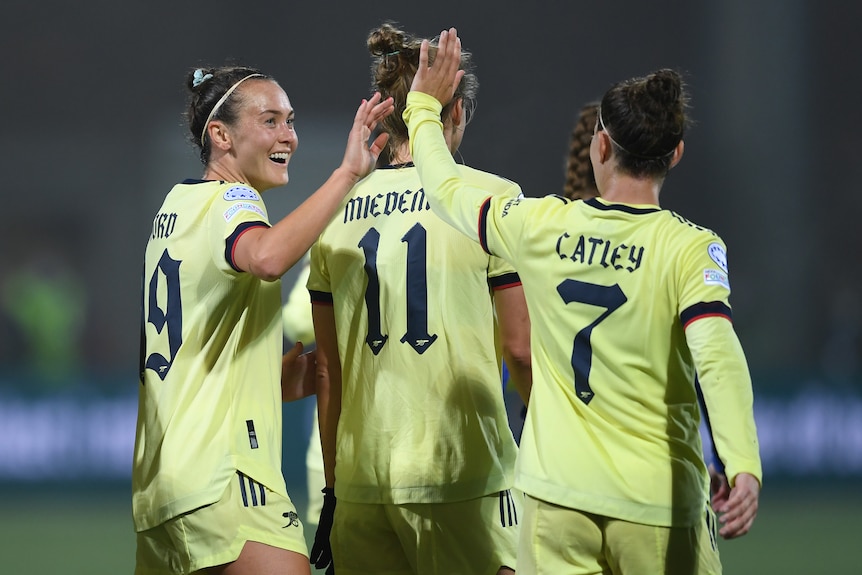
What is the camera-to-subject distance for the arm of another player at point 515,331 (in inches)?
131

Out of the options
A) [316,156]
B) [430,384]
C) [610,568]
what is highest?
[316,156]

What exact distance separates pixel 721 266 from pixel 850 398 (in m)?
6.98

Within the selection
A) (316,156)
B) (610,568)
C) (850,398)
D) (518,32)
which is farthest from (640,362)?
(518,32)

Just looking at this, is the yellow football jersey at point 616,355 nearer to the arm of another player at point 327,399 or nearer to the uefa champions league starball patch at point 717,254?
the uefa champions league starball patch at point 717,254

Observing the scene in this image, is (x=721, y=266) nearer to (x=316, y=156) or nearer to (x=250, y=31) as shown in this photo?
(x=316, y=156)

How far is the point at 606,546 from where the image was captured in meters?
2.80

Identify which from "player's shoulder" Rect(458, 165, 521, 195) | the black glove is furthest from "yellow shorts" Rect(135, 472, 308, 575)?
"player's shoulder" Rect(458, 165, 521, 195)

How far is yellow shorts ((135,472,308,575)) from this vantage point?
2.97 meters

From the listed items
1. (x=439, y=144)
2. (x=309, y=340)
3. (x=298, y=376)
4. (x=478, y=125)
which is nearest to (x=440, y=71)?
(x=439, y=144)

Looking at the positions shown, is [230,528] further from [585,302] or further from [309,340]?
[309,340]

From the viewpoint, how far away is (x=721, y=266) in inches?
107

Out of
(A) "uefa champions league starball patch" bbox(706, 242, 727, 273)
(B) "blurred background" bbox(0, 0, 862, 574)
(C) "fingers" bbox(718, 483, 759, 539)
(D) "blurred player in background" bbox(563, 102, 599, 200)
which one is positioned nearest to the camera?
(C) "fingers" bbox(718, 483, 759, 539)

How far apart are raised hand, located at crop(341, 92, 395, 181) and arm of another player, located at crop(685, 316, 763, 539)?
1034 mm

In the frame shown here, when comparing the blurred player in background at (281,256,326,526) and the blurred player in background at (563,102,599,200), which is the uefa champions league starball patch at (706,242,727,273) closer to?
the blurred player in background at (563,102,599,200)
